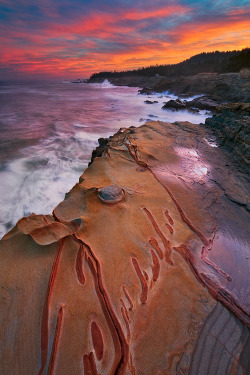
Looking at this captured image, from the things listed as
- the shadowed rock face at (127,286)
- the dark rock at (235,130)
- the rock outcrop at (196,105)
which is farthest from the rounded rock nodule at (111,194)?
the rock outcrop at (196,105)

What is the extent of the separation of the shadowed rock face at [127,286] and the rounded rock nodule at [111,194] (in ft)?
0.04

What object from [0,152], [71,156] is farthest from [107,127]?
[0,152]

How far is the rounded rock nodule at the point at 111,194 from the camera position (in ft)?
7.55

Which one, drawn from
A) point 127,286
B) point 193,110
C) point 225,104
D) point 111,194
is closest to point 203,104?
point 193,110

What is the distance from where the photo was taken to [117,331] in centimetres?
132

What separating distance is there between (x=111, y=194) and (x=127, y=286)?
1056 millimetres

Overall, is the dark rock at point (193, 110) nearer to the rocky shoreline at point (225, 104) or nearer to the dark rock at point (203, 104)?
the rocky shoreline at point (225, 104)

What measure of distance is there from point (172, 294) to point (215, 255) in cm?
66

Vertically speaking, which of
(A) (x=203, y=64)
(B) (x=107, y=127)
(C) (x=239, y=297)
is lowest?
(B) (x=107, y=127)

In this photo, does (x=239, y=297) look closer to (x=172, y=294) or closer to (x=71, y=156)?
(x=172, y=294)

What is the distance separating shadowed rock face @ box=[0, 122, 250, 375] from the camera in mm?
1242

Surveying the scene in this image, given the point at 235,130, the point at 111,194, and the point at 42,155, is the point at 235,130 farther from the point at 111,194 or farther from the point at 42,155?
the point at 42,155

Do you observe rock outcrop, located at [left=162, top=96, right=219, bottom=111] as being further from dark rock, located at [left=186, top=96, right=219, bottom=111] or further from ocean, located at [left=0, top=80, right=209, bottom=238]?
ocean, located at [left=0, top=80, right=209, bottom=238]

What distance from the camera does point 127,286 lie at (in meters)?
1.56
